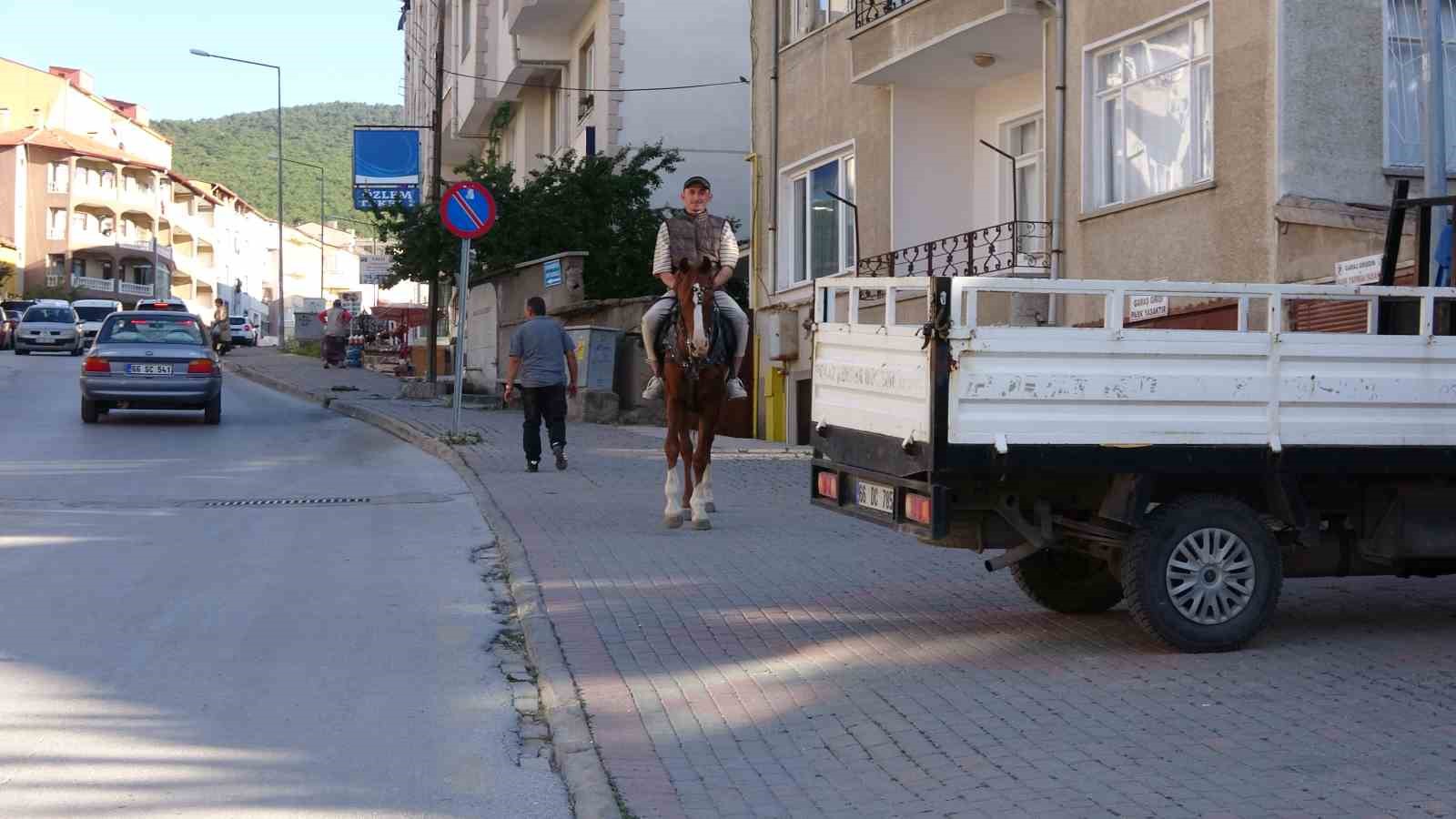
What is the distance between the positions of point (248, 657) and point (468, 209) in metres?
12.0

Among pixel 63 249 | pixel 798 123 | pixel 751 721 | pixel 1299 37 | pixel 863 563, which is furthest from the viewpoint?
pixel 63 249

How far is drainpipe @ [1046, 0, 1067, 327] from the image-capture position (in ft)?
54.7

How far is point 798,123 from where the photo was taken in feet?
78.4

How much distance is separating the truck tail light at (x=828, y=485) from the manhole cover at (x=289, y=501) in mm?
6636

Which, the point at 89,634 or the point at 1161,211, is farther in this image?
the point at 1161,211

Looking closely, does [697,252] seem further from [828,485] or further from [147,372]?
[147,372]

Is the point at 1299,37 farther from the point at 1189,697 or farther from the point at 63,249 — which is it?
the point at 63,249

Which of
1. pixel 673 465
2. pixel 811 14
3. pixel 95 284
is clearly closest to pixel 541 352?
pixel 673 465

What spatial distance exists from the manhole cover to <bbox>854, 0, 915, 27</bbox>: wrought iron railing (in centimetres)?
923

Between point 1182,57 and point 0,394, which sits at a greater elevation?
point 1182,57

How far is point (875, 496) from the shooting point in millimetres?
7785

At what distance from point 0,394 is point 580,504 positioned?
19.5 meters

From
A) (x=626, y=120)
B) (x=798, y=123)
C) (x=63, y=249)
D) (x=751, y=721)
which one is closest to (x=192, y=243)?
(x=63, y=249)

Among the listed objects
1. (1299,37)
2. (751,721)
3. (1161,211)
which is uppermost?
(1299,37)
